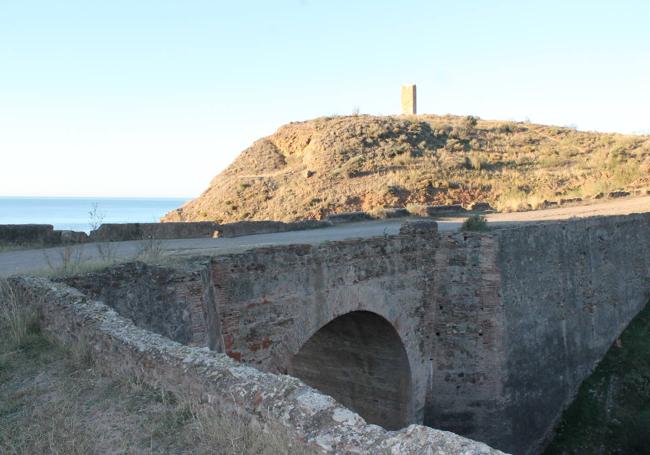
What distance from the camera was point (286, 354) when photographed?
23.5ft

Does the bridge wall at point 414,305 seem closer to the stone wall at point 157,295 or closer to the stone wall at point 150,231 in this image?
the stone wall at point 157,295

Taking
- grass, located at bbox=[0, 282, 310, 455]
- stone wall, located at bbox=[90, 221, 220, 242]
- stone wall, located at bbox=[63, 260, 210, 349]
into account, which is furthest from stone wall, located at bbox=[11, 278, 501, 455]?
stone wall, located at bbox=[90, 221, 220, 242]

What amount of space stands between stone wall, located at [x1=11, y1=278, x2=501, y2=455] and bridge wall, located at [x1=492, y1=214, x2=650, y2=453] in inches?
271

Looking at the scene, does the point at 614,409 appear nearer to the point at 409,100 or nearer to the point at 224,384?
the point at 224,384

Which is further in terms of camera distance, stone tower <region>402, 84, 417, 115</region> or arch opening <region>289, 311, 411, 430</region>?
A: stone tower <region>402, 84, 417, 115</region>

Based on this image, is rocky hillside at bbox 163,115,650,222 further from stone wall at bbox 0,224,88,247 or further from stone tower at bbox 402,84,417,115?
stone wall at bbox 0,224,88,247

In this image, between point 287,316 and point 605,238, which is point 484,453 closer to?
point 287,316

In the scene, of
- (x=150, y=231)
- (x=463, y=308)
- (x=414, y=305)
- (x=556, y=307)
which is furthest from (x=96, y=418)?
(x=556, y=307)

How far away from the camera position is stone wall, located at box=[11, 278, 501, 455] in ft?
8.61

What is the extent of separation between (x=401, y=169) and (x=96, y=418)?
20.4 metres

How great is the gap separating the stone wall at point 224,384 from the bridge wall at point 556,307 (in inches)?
271

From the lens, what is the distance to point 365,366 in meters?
9.89

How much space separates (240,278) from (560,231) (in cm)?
678

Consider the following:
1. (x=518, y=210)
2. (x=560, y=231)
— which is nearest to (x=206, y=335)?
(x=560, y=231)
